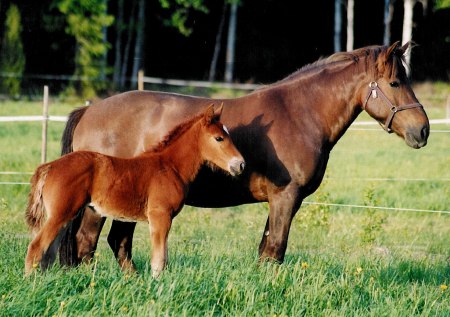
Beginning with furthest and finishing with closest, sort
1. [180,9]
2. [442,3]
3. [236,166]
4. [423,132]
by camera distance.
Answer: [180,9], [442,3], [423,132], [236,166]

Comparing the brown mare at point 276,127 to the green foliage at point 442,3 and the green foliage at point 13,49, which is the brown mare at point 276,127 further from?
the green foliage at point 442,3

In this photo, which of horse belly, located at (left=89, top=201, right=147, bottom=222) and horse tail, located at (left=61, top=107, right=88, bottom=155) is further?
horse tail, located at (left=61, top=107, right=88, bottom=155)

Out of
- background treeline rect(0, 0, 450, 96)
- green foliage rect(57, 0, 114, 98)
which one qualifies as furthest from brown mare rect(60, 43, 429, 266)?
background treeline rect(0, 0, 450, 96)

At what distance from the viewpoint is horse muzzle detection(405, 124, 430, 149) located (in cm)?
729

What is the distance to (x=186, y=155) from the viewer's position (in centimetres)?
682

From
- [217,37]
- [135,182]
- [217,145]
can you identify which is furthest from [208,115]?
[217,37]

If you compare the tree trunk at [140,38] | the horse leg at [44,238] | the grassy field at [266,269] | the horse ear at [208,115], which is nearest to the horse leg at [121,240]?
the grassy field at [266,269]

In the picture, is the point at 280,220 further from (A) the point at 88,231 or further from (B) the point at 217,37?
(B) the point at 217,37

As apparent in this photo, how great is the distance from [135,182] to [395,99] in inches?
96.8

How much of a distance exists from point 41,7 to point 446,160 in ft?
71.2

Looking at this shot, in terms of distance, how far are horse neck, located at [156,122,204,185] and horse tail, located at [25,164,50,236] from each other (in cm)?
100

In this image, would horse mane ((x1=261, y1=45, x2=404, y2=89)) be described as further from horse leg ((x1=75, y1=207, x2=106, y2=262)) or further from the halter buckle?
horse leg ((x1=75, y1=207, x2=106, y2=262))

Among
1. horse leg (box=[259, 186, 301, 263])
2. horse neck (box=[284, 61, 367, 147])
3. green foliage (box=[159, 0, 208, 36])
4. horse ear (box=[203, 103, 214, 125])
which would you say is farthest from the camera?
green foliage (box=[159, 0, 208, 36])

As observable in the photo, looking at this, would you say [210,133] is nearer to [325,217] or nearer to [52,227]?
[52,227]
